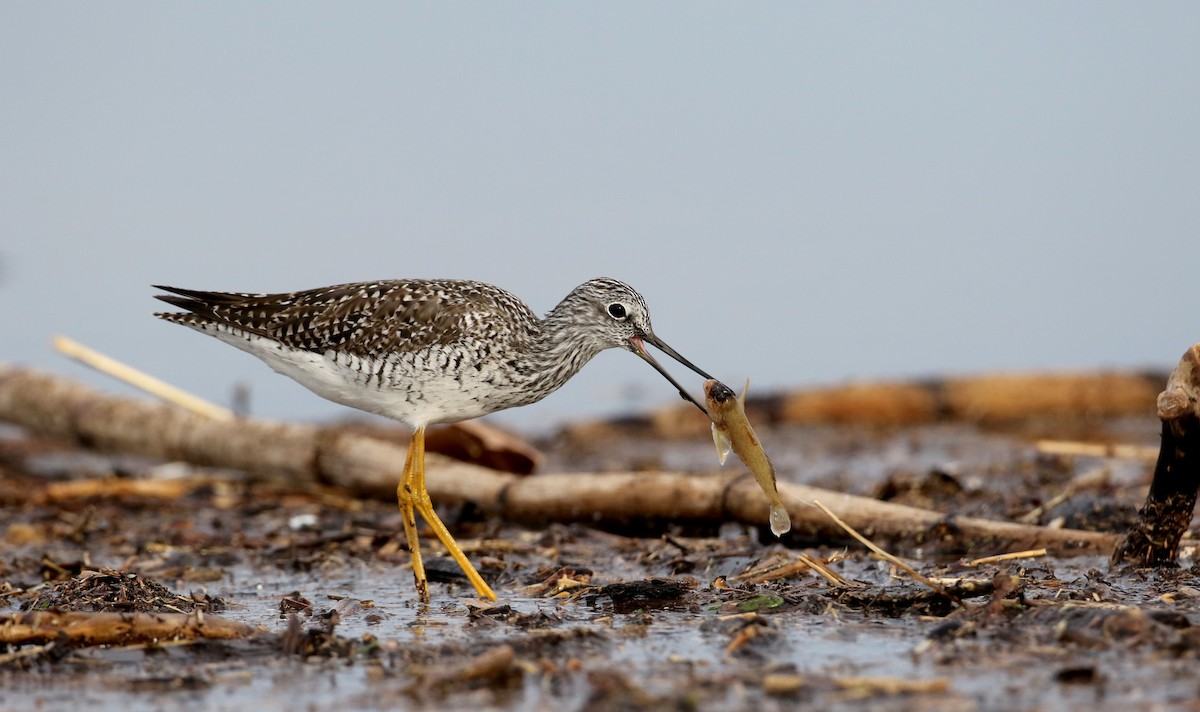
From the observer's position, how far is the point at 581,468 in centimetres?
1229

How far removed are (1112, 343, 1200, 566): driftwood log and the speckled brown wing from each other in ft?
13.0

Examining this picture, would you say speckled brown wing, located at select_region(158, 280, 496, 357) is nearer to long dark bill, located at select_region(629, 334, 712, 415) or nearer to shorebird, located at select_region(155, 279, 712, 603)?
shorebird, located at select_region(155, 279, 712, 603)

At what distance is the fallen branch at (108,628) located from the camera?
5184 millimetres

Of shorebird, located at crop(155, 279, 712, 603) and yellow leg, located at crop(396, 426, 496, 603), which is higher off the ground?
shorebird, located at crop(155, 279, 712, 603)

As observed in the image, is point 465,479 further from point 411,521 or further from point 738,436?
point 738,436

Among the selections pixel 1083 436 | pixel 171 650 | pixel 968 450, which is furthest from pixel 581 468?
pixel 171 650

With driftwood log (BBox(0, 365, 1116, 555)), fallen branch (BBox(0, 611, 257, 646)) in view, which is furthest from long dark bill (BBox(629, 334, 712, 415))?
fallen branch (BBox(0, 611, 257, 646))

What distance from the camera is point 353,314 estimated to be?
793 cm

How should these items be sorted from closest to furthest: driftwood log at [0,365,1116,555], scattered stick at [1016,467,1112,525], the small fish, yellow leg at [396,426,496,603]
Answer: the small fish, yellow leg at [396,426,496,603], driftwood log at [0,365,1116,555], scattered stick at [1016,467,1112,525]

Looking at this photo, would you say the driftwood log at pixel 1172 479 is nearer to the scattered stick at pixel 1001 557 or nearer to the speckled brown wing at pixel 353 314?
the scattered stick at pixel 1001 557

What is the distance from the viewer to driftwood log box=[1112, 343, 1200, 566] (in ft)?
18.7

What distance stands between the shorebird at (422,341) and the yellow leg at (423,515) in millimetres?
13

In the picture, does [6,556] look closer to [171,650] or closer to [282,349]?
[282,349]

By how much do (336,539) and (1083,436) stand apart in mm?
8288
